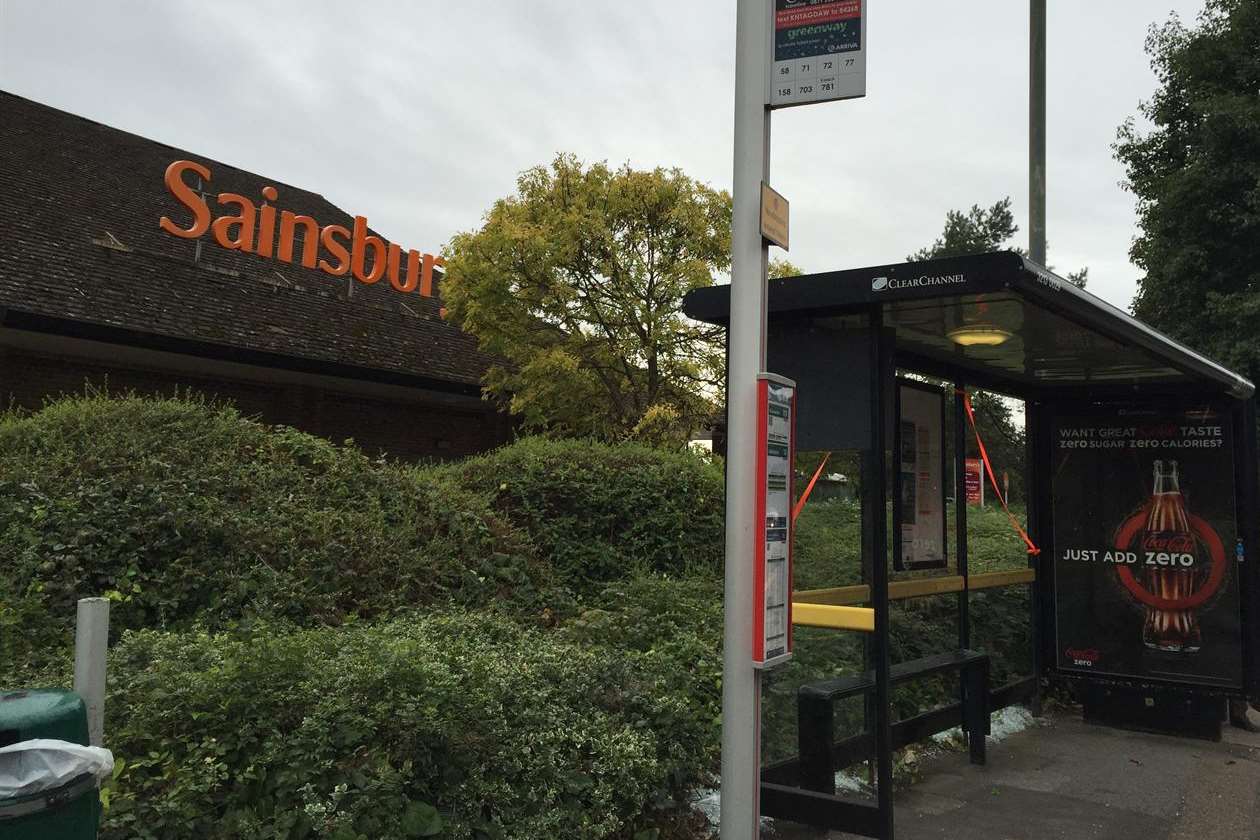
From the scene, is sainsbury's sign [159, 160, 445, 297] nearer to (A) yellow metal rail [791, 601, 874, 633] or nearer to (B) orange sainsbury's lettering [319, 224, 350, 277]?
(B) orange sainsbury's lettering [319, 224, 350, 277]

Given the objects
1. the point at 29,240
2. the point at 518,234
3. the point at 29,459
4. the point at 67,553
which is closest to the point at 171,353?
the point at 29,240

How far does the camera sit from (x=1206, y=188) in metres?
20.5

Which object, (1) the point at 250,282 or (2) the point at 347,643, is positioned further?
(1) the point at 250,282

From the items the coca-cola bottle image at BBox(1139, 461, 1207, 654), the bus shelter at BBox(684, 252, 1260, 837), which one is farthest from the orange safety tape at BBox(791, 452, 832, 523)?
the coca-cola bottle image at BBox(1139, 461, 1207, 654)

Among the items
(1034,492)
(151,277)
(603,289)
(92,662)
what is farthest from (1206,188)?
(92,662)

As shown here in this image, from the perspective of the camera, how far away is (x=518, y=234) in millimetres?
16266

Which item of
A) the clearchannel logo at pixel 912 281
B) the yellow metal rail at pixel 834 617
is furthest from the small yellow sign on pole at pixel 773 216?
the yellow metal rail at pixel 834 617

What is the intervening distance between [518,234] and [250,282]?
527cm

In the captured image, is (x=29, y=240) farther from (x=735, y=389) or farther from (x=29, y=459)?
(x=735, y=389)

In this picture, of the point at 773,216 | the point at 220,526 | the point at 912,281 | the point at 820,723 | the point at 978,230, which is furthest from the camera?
the point at 978,230

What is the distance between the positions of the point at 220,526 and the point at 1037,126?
322 inches

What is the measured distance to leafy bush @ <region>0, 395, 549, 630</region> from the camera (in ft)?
19.6

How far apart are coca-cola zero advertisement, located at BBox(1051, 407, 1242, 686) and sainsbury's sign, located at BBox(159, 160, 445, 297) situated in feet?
45.7

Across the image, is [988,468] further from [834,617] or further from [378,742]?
[378,742]
